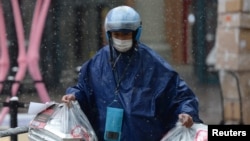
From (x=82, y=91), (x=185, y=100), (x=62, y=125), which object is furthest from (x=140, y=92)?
(x=62, y=125)

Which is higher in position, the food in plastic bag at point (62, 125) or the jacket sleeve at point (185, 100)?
the jacket sleeve at point (185, 100)

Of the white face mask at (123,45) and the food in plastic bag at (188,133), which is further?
the white face mask at (123,45)

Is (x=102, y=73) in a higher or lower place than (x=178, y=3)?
lower

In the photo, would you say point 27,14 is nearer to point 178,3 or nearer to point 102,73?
point 178,3

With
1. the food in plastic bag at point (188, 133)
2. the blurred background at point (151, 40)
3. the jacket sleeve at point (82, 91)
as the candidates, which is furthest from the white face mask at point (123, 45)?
the blurred background at point (151, 40)

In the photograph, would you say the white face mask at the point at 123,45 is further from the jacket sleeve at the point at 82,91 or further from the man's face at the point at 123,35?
the jacket sleeve at the point at 82,91

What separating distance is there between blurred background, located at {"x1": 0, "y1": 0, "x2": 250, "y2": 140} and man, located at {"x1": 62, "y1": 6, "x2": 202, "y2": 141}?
2919 mm

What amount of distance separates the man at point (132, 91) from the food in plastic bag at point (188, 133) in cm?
4

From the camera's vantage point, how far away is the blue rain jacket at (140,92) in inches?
122

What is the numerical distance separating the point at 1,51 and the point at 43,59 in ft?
1.59

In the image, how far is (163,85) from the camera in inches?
123

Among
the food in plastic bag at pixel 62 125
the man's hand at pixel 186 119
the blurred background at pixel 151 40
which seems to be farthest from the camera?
the blurred background at pixel 151 40

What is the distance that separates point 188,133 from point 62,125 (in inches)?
26.7

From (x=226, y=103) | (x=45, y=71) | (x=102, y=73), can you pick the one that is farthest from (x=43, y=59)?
(x=102, y=73)
